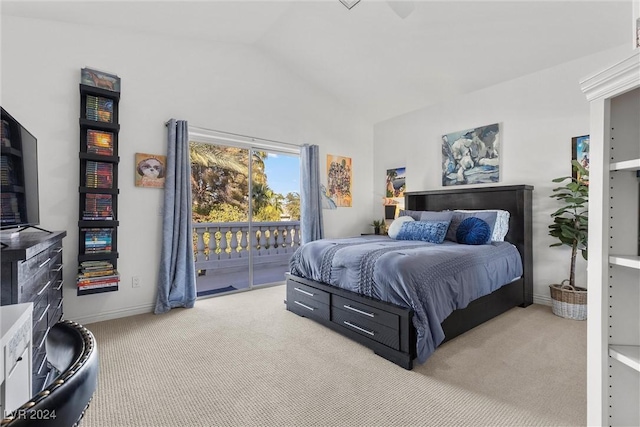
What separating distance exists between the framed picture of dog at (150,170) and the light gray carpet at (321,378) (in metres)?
1.39

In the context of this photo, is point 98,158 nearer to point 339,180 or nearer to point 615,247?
point 339,180

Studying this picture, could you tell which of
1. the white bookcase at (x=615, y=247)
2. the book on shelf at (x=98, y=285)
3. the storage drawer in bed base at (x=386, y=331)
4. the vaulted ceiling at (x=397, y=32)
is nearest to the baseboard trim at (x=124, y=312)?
the book on shelf at (x=98, y=285)

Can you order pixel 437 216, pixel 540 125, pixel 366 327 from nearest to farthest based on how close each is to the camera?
pixel 366 327
pixel 540 125
pixel 437 216

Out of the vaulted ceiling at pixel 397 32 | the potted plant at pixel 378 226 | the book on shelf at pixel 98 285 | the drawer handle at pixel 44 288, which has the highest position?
the vaulted ceiling at pixel 397 32

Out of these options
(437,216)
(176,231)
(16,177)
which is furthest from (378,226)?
(16,177)

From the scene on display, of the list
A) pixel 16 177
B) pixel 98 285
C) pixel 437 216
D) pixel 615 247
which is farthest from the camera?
pixel 437 216

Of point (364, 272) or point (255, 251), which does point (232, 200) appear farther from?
point (364, 272)

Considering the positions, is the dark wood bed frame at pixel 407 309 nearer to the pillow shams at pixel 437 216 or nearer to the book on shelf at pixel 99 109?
the pillow shams at pixel 437 216

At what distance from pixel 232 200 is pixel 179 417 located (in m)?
3.81

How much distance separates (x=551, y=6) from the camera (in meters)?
2.62

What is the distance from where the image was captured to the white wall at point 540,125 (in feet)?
10.3

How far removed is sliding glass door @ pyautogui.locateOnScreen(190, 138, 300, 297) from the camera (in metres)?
4.68

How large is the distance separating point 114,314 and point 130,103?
6.90ft

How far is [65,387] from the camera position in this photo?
45cm
